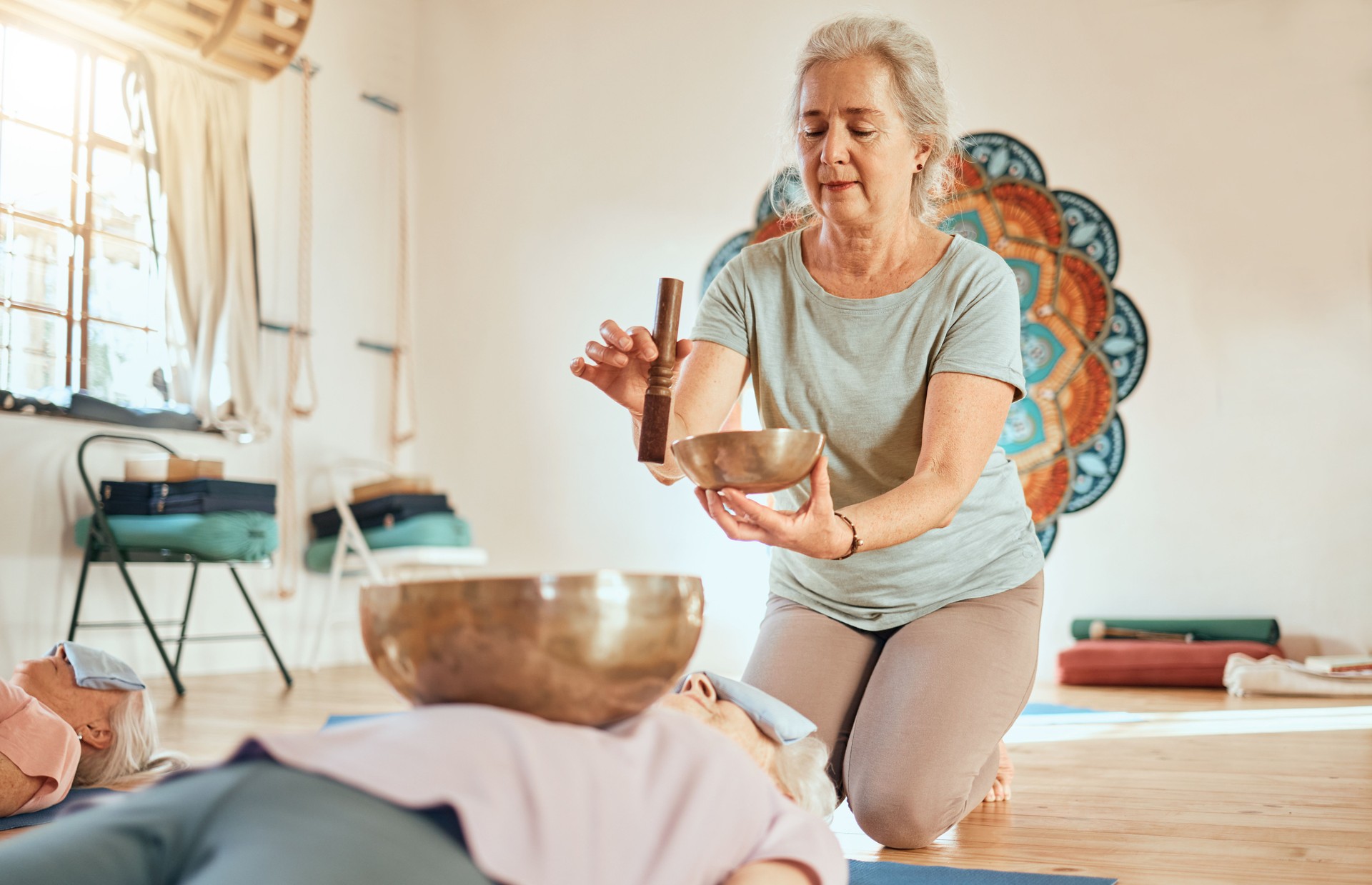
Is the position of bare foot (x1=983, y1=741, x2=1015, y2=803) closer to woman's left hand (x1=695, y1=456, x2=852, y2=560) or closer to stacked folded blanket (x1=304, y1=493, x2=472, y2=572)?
woman's left hand (x1=695, y1=456, x2=852, y2=560)

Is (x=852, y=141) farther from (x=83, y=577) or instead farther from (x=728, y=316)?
(x=83, y=577)

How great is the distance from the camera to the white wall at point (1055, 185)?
4.50 m

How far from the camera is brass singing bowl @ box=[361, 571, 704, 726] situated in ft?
2.64

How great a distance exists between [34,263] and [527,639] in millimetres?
4156

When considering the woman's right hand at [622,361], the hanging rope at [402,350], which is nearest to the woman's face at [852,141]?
the woman's right hand at [622,361]

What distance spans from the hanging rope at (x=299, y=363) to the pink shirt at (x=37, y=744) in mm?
3139

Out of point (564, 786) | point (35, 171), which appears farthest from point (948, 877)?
point (35, 171)

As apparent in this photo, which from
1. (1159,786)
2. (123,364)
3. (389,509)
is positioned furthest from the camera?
(389,509)

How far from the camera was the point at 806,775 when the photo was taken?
1.51m

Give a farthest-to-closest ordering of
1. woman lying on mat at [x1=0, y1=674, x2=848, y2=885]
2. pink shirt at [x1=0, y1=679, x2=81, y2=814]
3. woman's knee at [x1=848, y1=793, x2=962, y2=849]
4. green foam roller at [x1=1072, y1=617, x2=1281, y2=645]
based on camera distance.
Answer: green foam roller at [x1=1072, y1=617, x2=1281, y2=645] < pink shirt at [x1=0, y1=679, x2=81, y2=814] < woman's knee at [x1=848, y1=793, x2=962, y2=849] < woman lying on mat at [x1=0, y1=674, x2=848, y2=885]

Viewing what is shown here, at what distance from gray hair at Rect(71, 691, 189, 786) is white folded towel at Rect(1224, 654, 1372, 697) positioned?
3.34m

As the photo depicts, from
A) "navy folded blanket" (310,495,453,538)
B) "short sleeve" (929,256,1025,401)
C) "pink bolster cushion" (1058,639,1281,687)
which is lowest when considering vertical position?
"pink bolster cushion" (1058,639,1281,687)

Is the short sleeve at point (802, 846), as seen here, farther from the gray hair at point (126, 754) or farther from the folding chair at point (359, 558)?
the folding chair at point (359, 558)

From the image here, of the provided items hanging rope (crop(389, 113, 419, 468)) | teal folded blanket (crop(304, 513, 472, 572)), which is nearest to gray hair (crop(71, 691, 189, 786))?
teal folded blanket (crop(304, 513, 472, 572))
